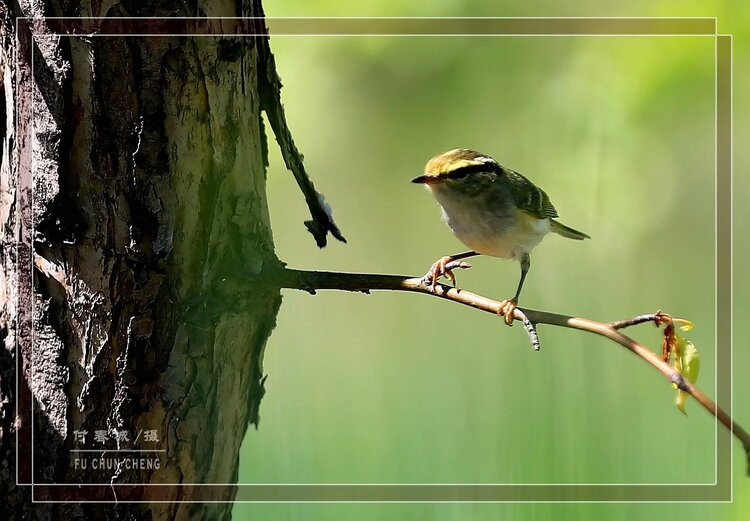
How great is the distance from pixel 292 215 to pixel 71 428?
0.30 metres

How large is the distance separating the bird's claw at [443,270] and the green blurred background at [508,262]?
0.04ft

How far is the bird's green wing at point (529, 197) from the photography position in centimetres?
65

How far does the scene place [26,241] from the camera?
60cm

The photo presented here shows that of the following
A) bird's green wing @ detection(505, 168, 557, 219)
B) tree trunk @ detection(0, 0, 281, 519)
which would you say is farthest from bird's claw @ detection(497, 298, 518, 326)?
tree trunk @ detection(0, 0, 281, 519)

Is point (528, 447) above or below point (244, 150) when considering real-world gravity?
below

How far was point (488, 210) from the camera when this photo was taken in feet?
2.46

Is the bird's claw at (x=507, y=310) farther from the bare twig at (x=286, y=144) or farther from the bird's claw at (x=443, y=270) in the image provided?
the bare twig at (x=286, y=144)

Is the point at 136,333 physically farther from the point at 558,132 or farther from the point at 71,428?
the point at 558,132

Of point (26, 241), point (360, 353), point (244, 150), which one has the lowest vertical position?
point (360, 353)

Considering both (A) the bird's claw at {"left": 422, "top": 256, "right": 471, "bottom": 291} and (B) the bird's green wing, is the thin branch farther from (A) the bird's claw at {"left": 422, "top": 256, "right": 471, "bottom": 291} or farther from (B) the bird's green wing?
(B) the bird's green wing

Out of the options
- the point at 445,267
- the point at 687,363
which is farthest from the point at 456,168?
the point at 687,363

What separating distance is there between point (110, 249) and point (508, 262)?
397 millimetres

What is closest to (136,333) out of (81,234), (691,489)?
(81,234)

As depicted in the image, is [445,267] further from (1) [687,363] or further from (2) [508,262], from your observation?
(1) [687,363]
